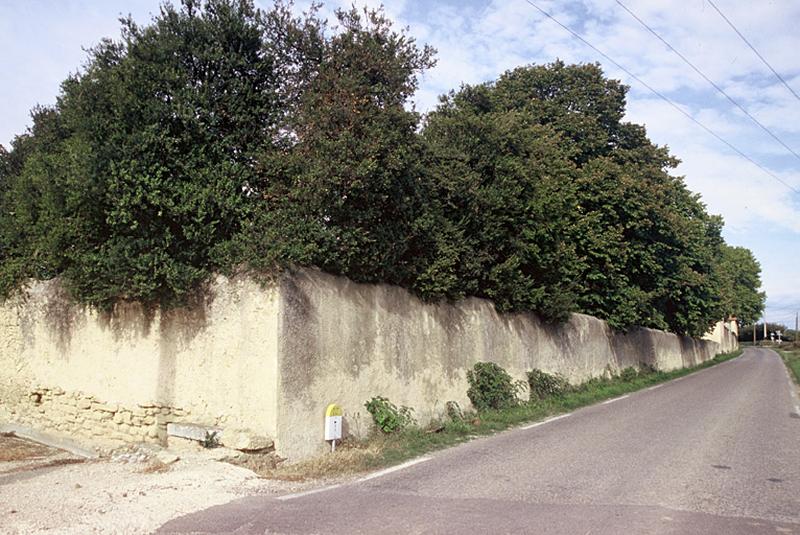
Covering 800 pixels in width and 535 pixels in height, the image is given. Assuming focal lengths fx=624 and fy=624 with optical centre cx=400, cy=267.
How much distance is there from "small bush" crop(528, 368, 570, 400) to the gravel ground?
943cm

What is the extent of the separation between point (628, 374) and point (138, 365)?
1896 centimetres

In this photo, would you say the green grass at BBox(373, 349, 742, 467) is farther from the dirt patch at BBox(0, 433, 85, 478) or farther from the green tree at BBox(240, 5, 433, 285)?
the dirt patch at BBox(0, 433, 85, 478)

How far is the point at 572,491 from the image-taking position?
22.5ft

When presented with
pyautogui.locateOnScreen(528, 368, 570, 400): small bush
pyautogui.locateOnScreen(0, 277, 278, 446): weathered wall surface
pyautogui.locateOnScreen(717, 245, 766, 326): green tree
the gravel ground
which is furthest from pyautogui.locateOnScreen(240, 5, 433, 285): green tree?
pyautogui.locateOnScreen(717, 245, 766, 326): green tree

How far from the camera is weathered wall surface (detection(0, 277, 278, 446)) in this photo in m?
8.48

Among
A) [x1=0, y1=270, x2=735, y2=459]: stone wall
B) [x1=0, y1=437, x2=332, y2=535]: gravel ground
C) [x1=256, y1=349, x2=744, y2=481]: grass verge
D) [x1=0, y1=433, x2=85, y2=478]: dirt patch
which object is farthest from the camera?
[x1=0, y1=270, x2=735, y2=459]: stone wall

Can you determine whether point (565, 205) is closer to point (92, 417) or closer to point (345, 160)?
point (345, 160)

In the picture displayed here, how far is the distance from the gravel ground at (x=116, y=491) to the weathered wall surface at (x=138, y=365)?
3.36 feet

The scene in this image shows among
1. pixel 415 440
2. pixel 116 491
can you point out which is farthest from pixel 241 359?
pixel 415 440

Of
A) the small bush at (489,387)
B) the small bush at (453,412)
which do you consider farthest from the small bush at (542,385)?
the small bush at (453,412)

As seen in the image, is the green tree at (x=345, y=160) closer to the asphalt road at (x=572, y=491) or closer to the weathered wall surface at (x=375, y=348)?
the weathered wall surface at (x=375, y=348)

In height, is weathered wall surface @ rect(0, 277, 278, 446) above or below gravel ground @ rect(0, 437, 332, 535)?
above

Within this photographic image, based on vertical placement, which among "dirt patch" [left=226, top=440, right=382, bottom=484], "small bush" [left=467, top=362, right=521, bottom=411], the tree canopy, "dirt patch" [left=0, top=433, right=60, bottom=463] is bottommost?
"dirt patch" [left=0, top=433, right=60, bottom=463]

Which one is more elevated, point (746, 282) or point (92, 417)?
point (746, 282)
